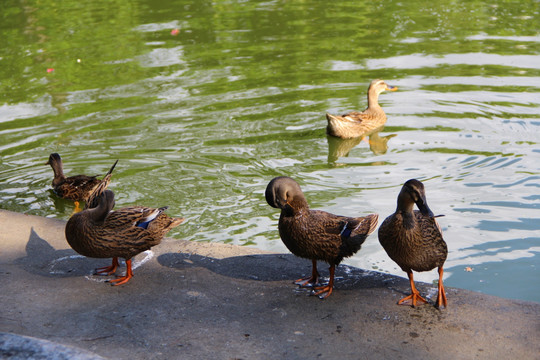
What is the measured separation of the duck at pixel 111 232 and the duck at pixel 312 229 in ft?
3.90

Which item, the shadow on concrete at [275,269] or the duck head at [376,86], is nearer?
the shadow on concrete at [275,269]

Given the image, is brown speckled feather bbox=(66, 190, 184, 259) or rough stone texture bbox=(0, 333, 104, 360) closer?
rough stone texture bbox=(0, 333, 104, 360)

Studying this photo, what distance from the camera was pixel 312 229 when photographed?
17.4 ft

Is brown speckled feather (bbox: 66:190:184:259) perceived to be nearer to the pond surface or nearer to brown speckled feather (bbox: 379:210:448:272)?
the pond surface

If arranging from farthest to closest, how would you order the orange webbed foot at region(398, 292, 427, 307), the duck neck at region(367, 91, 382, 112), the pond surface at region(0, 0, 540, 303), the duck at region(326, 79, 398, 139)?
the duck neck at region(367, 91, 382, 112), the duck at region(326, 79, 398, 139), the pond surface at region(0, 0, 540, 303), the orange webbed foot at region(398, 292, 427, 307)

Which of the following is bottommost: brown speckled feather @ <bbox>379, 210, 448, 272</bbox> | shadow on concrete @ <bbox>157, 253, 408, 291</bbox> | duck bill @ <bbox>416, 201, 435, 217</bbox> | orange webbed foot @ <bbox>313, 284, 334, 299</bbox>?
shadow on concrete @ <bbox>157, 253, 408, 291</bbox>

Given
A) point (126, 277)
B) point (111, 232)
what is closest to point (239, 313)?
point (126, 277)

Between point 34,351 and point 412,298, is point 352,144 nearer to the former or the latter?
point 412,298

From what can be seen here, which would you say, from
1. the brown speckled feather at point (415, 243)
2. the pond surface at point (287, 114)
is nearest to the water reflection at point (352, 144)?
the pond surface at point (287, 114)

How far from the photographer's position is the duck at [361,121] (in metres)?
10.5

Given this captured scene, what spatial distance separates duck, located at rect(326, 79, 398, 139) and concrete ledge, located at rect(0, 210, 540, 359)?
4.63 meters

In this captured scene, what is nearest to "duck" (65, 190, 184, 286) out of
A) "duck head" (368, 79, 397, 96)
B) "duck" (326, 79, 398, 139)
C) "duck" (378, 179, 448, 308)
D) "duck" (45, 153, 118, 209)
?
"duck" (378, 179, 448, 308)

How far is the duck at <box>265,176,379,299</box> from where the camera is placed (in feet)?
17.1

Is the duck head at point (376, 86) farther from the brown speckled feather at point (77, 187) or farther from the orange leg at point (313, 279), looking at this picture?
the orange leg at point (313, 279)
